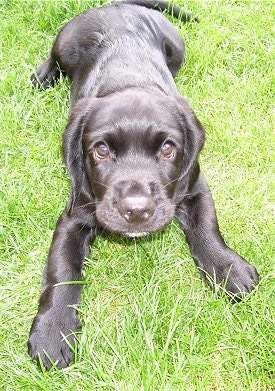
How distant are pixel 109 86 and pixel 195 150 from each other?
0.65 m

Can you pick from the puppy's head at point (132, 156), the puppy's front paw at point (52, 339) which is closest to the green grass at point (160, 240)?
the puppy's front paw at point (52, 339)

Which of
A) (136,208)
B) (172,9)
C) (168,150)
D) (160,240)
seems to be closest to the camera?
(136,208)

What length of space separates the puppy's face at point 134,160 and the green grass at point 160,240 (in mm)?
445

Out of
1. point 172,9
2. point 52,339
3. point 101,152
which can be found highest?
point 101,152

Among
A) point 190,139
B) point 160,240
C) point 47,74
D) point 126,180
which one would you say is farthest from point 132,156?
point 47,74

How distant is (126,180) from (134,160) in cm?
11

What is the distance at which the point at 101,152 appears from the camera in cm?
299

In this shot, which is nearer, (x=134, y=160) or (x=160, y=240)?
(x=134, y=160)

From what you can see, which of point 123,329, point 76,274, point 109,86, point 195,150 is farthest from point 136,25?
point 123,329

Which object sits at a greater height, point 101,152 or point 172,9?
point 101,152

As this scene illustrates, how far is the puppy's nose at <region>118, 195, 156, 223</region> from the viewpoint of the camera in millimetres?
2730

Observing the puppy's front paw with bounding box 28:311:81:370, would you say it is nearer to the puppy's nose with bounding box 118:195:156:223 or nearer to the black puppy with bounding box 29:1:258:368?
the black puppy with bounding box 29:1:258:368

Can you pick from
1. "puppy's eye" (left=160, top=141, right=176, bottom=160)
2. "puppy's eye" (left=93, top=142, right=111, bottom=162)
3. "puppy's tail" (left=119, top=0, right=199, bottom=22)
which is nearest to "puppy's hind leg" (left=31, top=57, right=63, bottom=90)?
"puppy's tail" (left=119, top=0, right=199, bottom=22)

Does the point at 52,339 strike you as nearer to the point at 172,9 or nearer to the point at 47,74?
the point at 47,74
